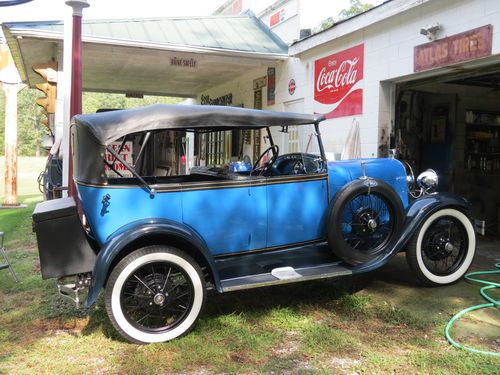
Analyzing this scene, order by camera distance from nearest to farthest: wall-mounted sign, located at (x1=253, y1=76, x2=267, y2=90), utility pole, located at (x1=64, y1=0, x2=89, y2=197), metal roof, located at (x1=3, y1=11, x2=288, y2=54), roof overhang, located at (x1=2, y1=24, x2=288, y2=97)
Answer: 1. utility pole, located at (x1=64, y1=0, x2=89, y2=197)
2. metal roof, located at (x1=3, y1=11, x2=288, y2=54)
3. roof overhang, located at (x1=2, y1=24, x2=288, y2=97)
4. wall-mounted sign, located at (x1=253, y1=76, x2=267, y2=90)

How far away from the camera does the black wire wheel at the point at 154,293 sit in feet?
11.2

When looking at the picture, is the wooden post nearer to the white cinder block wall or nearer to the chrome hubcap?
the white cinder block wall

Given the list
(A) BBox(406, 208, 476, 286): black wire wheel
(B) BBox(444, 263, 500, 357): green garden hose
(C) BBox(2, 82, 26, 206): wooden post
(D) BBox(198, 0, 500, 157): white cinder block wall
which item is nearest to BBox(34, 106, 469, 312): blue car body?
(A) BBox(406, 208, 476, 286): black wire wheel

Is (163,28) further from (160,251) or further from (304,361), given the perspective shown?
(304,361)

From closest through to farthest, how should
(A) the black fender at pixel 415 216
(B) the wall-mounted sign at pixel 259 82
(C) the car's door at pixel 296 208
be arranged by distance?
(C) the car's door at pixel 296 208 → (A) the black fender at pixel 415 216 → (B) the wall-mounted sign at pixel 259 82

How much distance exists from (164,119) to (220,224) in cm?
98

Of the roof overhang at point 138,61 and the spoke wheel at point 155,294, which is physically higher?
the roof overhang at point 138,61

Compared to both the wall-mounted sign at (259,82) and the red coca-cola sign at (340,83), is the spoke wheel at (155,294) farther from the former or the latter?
the wall-mounted sign at (259,82)

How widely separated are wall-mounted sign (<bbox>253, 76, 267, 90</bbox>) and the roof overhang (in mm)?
305

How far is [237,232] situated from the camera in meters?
3.95

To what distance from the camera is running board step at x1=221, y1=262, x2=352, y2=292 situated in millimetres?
3729

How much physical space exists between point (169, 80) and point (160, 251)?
1003 centimetres

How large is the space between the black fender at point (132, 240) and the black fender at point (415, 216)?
55.9 inches

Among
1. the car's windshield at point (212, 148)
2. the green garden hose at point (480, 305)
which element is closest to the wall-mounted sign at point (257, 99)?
the car's windshield at point (212, 148)
